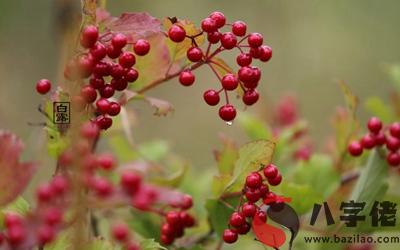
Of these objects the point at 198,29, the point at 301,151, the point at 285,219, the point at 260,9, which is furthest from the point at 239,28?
the point at 260,9

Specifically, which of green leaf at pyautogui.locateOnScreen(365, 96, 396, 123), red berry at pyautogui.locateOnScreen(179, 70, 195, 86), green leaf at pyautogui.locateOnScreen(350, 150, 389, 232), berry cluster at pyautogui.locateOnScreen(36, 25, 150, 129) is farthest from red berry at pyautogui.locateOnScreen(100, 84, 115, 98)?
green leaf at pyautogui.locateOnScreen(365, 96, 396, 123)

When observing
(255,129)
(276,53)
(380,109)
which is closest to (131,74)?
(255,129)

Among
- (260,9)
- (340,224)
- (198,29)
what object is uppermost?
(260,9)

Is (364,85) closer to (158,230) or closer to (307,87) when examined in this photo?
(307,87)

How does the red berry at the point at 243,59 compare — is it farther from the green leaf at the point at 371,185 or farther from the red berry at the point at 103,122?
the green leaf at the point at 371,185

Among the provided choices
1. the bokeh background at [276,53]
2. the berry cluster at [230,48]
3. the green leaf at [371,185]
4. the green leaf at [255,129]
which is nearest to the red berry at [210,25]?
the berry cluster at [230,48]

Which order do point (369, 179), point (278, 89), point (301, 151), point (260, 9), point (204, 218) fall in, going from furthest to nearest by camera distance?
1. point (260, 9)
2. point (278, 89)
3. point (301, 151)
4. point (204, 218)
5. point (369, 179)
